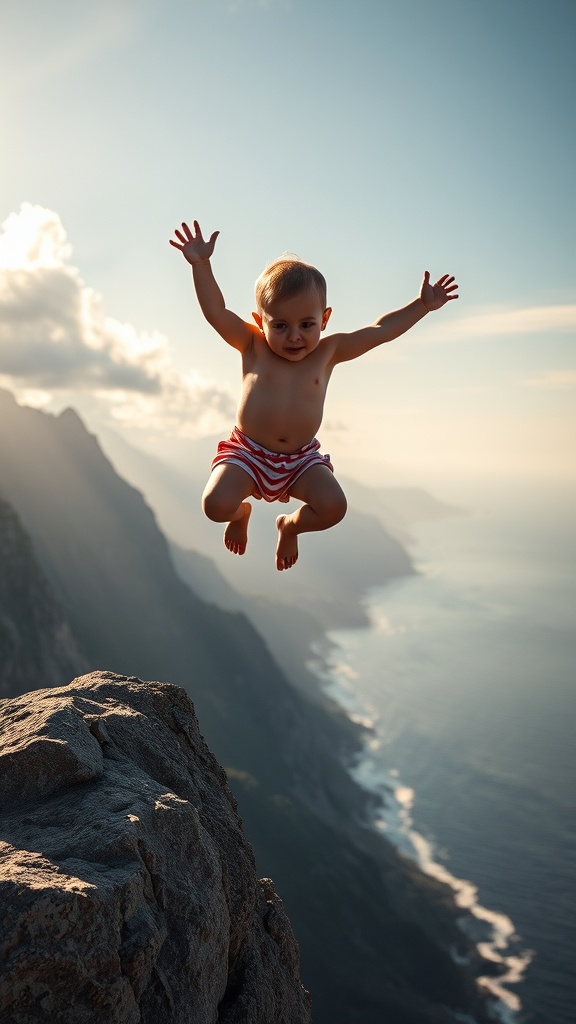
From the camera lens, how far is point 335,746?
15450cm

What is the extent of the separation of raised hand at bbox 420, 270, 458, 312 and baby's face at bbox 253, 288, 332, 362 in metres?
1.55

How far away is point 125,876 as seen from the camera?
16.4ft

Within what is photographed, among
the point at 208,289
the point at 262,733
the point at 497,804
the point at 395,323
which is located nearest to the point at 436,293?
the point at 395,323

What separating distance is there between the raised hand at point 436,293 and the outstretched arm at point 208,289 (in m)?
2.12

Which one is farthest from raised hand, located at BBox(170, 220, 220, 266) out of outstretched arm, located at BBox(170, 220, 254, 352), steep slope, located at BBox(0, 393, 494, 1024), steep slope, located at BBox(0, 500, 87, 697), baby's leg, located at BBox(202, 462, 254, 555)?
steep slope, located at BBox(0, 393, 494, 1024)

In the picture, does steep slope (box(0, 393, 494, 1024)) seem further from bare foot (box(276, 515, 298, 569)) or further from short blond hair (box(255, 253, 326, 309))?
short blond hair (box(255, 253, 326, 309))

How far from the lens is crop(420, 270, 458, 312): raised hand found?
8.23 m

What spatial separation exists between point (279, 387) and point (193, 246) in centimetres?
149

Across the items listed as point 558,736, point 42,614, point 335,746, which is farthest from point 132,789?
point 558,736

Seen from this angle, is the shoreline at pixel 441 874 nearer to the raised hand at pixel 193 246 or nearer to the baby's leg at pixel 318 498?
the baby's leg at pixel 318 498

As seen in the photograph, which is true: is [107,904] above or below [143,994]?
above

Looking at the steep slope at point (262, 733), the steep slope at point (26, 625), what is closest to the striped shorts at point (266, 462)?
the steep slope at point (26, 625)

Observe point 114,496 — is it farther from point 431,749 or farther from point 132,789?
point 132,789

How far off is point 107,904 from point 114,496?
143 m
